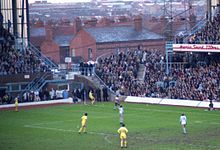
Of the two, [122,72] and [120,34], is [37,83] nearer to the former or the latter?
[122,72]

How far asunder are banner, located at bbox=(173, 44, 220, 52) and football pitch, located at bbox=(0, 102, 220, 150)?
630cm

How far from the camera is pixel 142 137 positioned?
122 ft

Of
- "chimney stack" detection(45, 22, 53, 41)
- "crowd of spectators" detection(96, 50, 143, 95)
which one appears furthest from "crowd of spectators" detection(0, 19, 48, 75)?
"chimney stack" detection(45, 22, 53, 41)

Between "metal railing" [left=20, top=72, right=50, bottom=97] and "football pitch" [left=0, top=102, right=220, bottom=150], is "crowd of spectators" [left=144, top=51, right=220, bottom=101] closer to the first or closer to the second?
"football pitch" [left=0, top=102, right=220, bottom=150]

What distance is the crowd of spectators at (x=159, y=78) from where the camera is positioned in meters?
54.5

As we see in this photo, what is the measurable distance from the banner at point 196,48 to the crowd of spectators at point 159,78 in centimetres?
156

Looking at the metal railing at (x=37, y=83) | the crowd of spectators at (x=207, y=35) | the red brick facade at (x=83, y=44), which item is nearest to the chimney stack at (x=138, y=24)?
the red brick facade at (x=83, y=44)

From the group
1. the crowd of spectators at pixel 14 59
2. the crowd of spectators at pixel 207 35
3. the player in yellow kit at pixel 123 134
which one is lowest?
the player in yellow kit at pixel 123 134

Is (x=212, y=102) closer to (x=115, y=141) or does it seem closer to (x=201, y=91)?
(x=201, y=91)

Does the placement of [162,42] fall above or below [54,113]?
above

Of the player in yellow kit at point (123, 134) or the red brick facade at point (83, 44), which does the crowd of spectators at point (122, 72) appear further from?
the player in yellow kit at point (123, 134)

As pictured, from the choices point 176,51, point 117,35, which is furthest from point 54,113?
point 117,35

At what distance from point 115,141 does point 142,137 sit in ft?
6.29

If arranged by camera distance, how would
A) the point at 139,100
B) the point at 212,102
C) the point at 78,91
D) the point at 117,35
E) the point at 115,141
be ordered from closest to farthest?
1. the point at 115,141
2. the point at 212,102
3. the point at 139,100
4. the point at 78,91
5. the point at 117,35
